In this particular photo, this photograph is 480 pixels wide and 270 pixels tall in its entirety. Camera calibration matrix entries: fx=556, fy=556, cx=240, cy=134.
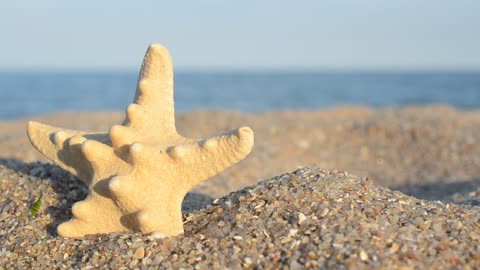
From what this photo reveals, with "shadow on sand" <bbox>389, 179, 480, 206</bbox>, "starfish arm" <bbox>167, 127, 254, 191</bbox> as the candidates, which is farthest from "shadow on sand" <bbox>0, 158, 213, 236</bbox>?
"shadow on sand" <bbox>389, 179, 480, 206</bbox>

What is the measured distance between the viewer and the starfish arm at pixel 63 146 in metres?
3.88

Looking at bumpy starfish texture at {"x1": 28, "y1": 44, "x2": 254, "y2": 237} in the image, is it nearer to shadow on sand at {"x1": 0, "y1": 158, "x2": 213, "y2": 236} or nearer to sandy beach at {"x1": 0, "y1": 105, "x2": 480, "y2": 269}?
sandy beach at {"x1": 0, "y1": 105, "x2": 480, "y2": 269}

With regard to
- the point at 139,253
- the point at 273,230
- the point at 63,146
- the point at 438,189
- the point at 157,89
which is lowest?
the point at 438,189

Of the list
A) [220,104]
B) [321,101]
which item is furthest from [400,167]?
[321,101]

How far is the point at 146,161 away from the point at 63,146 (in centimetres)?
81

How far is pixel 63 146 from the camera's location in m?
3.98

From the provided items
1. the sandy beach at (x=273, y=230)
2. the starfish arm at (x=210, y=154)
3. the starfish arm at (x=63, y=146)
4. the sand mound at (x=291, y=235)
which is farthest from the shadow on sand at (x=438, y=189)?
the starfish arm at (x=63, y=146)

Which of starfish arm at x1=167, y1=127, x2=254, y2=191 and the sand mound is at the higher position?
starfish arm at x1=167, y1=127, x2=254, y2=191

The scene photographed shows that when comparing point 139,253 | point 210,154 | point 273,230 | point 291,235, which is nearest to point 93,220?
point 139,253

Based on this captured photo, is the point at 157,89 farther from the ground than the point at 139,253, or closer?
farther from the ground

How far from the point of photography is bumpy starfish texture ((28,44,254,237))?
11.4 feet

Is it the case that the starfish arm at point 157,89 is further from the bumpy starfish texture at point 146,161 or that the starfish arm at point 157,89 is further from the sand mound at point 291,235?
the sand mound at point 291,235

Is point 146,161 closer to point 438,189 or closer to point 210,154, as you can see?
point 210,154

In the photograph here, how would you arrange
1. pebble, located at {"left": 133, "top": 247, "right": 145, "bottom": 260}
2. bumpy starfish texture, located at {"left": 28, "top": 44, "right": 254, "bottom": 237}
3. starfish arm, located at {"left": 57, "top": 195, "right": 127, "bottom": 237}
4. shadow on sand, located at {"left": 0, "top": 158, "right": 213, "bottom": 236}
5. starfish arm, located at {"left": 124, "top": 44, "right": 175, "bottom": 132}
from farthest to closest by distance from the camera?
shadow on sand, located at {"left": 0, "top": 158, "right": 213, "bottom": 236} → starfish arm, located at {"left": 124, "top": 44, "right": 175, "bottom": 132} → starfish arm, located at {"left": 57, "top": 195, "right": 127, "bottom": 237} → bumpy starfish texture, located at {"left": 28, "top": 44, "right": 254, "bottom": 237} → pebble, located at {"left": 133, "top": 247, "right": 145, "bottom": 260}
